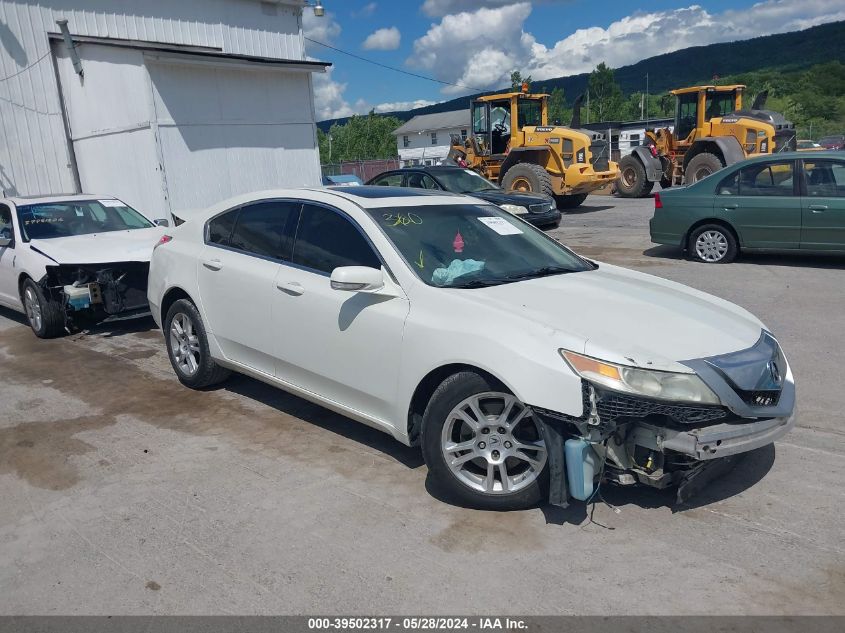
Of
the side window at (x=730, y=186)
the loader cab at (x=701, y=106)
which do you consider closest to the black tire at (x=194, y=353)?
the side window at (x=730, y=186)

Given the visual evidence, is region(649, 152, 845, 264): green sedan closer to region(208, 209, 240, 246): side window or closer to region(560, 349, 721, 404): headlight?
region(560, 349, 721, 404): headlight

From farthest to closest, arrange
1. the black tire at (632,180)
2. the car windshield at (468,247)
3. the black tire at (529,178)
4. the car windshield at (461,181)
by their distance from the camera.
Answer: the black tire at (632,180) < the black tire at (529,178) < the car windshield at (461,181) < the car windshield at (468,247)

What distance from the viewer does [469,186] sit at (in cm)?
1408

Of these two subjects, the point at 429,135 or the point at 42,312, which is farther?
the point at 429,135

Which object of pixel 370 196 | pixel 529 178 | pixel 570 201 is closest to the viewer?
pixel 370 196

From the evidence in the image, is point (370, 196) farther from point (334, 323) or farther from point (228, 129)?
Answer: point (228, 129)

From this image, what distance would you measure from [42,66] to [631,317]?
Answer: 15.0 m

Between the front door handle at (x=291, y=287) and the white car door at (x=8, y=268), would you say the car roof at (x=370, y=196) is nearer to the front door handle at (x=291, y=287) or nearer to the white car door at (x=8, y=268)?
the front door handle at (x=291, y=287)

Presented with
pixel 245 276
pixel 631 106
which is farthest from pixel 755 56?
pixel 245 276

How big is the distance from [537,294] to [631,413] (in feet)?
3.13

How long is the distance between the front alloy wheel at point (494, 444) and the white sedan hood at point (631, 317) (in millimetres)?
483

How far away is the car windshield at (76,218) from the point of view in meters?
8.12

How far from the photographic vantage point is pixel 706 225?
10289 mm

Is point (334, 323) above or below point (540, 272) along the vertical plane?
below
